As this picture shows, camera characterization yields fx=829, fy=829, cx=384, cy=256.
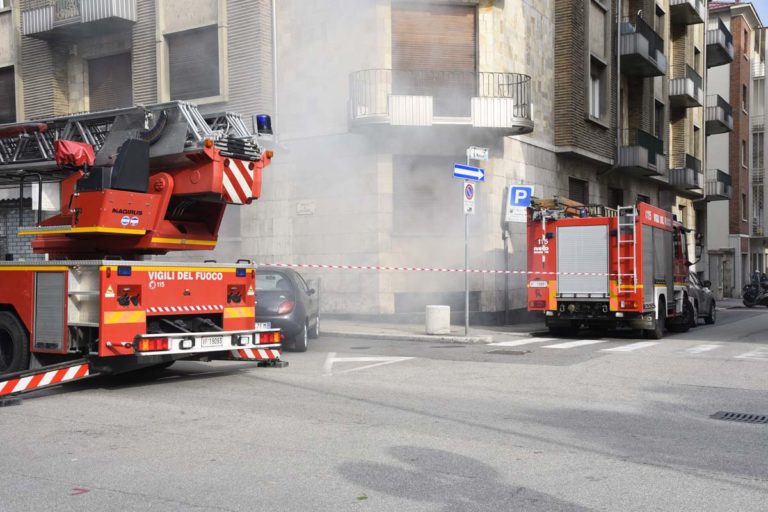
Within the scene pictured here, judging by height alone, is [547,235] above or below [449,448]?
above

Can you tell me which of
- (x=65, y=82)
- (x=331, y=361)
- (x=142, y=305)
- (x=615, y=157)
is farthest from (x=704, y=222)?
(x=142, y=305)

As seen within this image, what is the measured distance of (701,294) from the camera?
18.9 meters

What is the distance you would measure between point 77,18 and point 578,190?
13889 millimetres

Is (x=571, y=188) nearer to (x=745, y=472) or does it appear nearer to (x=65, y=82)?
(x=65, y=82)

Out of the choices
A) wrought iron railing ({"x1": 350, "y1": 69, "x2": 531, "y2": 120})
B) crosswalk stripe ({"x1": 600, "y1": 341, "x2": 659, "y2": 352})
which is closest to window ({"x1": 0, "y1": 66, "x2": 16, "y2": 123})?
wrought iron railing ({"x1": 350, "y1": 69, "x2": 531, "y2": 120})

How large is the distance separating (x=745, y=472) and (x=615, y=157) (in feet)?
67.7

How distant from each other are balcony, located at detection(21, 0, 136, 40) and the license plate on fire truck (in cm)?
1390

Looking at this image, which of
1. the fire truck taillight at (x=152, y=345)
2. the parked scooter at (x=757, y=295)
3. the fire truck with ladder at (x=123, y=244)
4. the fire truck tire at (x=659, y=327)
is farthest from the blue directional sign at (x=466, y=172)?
the parked scooter at (x=757, y=295)

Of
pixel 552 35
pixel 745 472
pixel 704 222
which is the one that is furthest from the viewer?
→ pixel 704 222

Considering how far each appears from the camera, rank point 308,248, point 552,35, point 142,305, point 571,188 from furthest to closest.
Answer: point 571,188 → point 552,35 → point 308,248 → point 142,305

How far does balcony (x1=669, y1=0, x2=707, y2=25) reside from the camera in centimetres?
2980

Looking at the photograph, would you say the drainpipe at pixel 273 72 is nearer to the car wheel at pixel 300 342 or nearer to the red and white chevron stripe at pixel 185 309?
the car wheel at pixel 300 342

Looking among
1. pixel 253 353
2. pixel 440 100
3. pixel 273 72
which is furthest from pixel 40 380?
pixel 440 100

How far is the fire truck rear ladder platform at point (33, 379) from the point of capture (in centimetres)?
707
